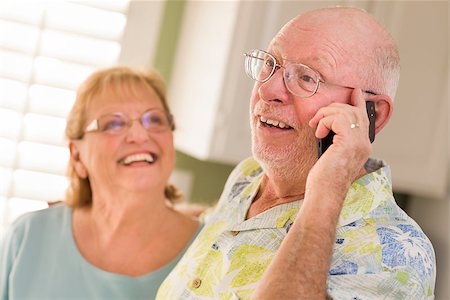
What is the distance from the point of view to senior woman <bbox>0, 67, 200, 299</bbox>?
133cm

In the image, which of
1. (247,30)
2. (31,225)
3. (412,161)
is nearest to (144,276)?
(31,225)

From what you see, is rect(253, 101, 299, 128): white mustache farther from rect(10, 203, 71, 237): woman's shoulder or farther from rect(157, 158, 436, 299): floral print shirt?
rect(10, 203, 71, 237): woman's shoulder

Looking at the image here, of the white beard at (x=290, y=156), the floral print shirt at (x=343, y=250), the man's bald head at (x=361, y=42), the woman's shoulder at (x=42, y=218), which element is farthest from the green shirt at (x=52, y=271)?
the man's bald head at (x=361, y=42)

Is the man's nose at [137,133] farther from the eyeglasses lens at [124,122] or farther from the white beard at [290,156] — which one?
the white beard at [290,156]

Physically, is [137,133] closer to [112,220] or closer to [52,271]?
[112,220]

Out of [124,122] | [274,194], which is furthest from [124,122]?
[274,194]

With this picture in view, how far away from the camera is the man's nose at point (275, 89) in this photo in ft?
2.66

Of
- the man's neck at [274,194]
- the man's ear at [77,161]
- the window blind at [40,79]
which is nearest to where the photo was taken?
the man's neck at [274,194]

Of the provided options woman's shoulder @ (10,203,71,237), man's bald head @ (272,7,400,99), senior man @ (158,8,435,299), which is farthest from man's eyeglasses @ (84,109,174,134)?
man's bald head @ (272,7,400,99)

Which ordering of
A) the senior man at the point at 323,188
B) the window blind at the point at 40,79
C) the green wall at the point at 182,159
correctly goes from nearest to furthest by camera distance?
1. the senior man at the point at 323,188
2. the window blind at the point at 40,79
3. the green wall at the point at 182,159

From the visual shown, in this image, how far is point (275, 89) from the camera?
32.1 inches

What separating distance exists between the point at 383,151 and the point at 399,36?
241mm

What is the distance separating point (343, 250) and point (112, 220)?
690 millimetres

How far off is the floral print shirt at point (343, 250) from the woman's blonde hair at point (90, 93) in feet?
1.41
